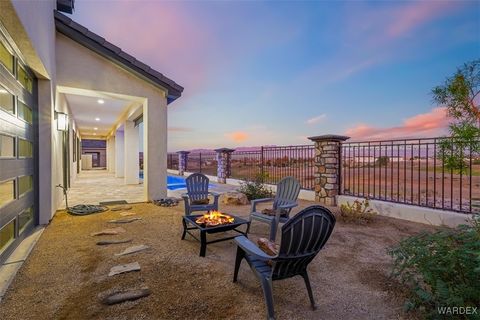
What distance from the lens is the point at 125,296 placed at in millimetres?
2170

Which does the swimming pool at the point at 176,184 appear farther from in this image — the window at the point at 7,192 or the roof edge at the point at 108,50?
the window at the point at 7,192

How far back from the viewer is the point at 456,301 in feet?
4.99

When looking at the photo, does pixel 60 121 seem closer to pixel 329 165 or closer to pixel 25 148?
pixel 25 148

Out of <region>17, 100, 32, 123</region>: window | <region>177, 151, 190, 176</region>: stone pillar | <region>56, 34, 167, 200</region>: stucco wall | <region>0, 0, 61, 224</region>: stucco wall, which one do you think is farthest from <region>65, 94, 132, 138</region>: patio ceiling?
<region>177, 151, 190, 176</region>: stone pillar

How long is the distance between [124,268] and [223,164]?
29.0 feet

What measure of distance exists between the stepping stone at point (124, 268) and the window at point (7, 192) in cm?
163

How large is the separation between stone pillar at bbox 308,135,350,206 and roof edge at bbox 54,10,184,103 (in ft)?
14.5

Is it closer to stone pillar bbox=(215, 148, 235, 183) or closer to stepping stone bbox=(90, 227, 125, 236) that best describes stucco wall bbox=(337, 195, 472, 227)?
stepping stone bbox=(90, 227, 125, 236)

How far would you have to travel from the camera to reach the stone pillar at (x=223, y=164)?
1123cm

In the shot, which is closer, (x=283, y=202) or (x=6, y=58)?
(x=6, y=58)

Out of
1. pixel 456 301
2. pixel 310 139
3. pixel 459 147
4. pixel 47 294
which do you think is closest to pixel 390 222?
pixel 459 147

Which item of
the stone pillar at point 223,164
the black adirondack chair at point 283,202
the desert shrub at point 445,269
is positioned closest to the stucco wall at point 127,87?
the black adirondack chair at point 283,202

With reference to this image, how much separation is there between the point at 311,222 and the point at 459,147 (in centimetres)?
329

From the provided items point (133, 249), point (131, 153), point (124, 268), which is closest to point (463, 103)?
point (124, 268)
